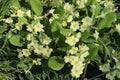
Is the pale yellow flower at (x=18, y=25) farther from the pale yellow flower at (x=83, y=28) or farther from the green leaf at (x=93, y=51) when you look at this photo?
the green leaf at (x=93, y=51)

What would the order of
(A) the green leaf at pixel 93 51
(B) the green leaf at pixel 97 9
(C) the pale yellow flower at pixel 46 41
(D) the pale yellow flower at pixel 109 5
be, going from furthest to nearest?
(D) the pale yellow flower at pixel 109 5 < (B) the green leaf at pixel 97 9 < (C) the pale yellow flower at pixel 46 41 < (A) the green leaf at pixel 93 51

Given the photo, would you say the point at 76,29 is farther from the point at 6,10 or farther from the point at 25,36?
the point at 6,10

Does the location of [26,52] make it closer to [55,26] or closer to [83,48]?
[55,26]

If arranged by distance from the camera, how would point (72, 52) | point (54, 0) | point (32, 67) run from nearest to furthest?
point (72, 52), point (32, 67), point (54, 0)

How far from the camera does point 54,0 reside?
3127mm

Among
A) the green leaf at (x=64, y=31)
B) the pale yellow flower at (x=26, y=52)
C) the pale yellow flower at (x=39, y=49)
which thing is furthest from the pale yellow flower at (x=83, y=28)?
the pale yellow flower at (x=26, y=52)

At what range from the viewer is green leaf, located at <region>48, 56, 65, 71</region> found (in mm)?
2773

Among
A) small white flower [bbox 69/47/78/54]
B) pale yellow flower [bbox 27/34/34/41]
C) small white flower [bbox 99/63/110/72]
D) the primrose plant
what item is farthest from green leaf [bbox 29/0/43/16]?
small white flower [bbox 99/63/110/72]

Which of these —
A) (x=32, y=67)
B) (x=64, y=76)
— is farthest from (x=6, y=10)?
(x=64, y=76)

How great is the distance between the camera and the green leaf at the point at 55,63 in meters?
2.77

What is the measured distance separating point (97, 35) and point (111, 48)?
0.16m

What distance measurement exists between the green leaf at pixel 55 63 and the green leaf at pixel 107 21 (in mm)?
419

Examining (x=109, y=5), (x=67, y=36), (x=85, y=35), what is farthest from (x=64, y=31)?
(x=109, y=5)

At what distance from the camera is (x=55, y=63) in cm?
278
